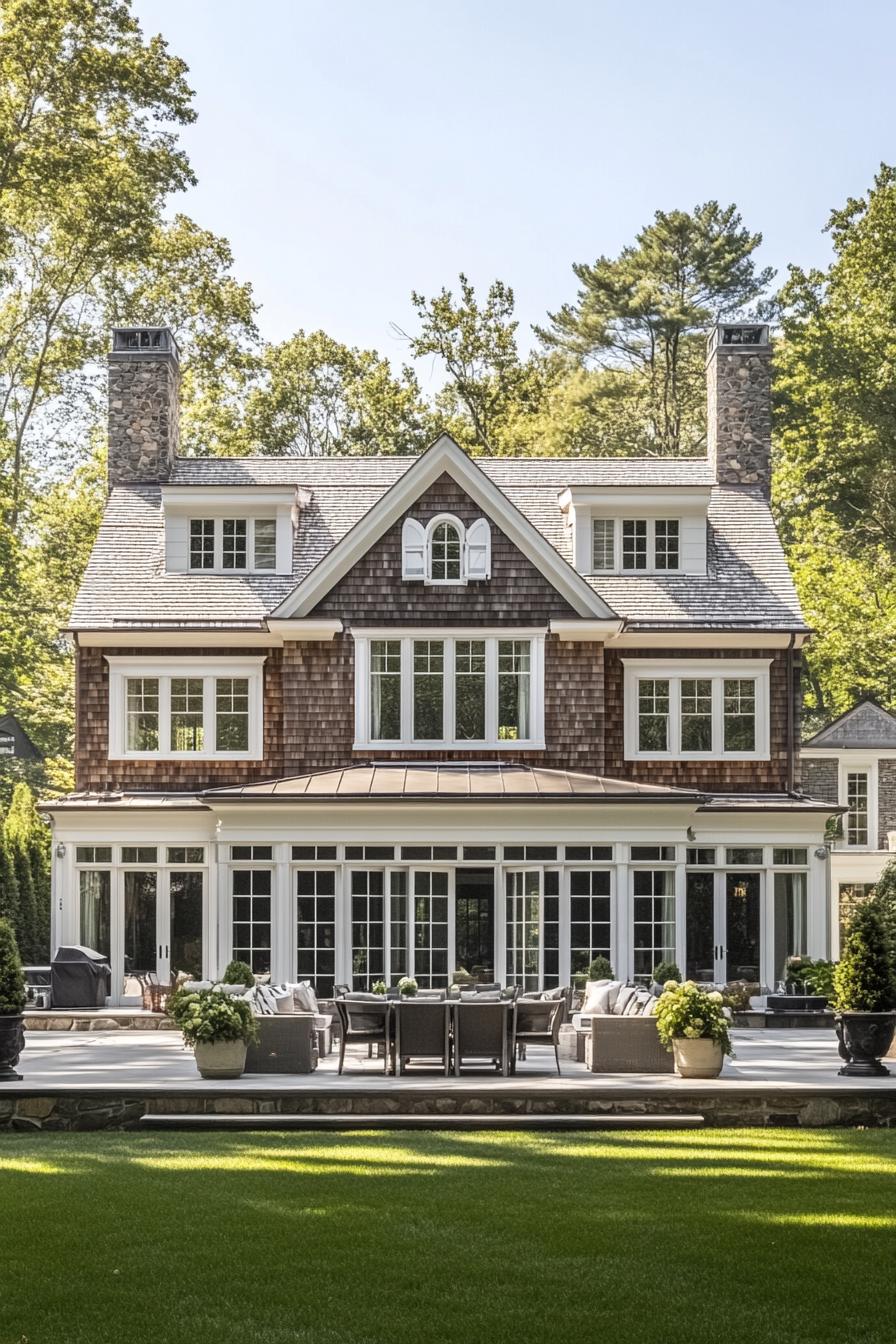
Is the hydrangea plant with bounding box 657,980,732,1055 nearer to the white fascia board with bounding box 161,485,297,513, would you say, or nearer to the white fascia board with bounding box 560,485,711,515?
the white fascia board with bounding box 560,485,711,515

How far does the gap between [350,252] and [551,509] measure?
22.9 ft

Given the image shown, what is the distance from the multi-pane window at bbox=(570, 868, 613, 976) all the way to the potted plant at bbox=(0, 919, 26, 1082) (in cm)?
1144

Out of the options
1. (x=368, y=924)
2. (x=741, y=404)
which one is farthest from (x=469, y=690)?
(x=741, y=404)

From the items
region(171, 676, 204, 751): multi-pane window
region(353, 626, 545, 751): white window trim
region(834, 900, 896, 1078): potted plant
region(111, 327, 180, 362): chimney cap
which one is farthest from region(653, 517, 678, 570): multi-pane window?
region(834, 900, 896, 1078): potted plant

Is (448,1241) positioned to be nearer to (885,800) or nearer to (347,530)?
(347,530)

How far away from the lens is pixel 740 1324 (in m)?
8.38

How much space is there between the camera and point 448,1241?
1009 cm

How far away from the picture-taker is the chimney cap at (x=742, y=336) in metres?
32.8

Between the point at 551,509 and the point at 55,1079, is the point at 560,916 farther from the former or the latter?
the point at 55,1079

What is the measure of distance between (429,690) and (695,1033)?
1287cm

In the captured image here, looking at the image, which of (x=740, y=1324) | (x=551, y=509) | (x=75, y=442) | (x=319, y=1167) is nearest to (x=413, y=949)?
(x=551, y=509)

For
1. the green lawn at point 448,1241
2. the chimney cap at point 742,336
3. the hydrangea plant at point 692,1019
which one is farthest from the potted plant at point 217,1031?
the chimney cap at point 742,336

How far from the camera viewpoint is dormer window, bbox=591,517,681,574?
30.9m

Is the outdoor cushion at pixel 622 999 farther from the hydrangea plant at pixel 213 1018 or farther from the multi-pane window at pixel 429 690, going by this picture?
the multi-pane window at pixel 429 690
